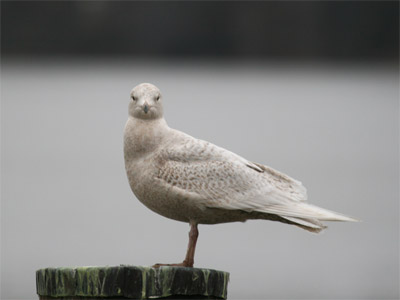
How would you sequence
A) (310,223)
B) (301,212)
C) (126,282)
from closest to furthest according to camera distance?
(126,282)
(301,212)
(310,223)

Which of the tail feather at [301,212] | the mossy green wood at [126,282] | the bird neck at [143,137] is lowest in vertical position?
the mossy green wood at [126,282]

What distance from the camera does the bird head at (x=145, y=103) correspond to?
17.7 ft

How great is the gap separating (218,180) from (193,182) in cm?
19

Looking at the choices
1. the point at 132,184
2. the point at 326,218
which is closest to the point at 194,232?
the point at 132,184

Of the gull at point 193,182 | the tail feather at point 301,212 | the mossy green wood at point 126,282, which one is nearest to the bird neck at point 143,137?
the gull at point 193,182

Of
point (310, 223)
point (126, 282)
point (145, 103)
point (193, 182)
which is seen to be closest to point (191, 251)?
point (193, 182)

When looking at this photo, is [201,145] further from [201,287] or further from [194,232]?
[201,287]

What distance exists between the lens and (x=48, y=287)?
476 centimetres

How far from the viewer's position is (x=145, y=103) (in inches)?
212

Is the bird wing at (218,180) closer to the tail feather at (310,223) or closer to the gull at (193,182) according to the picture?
the gull at (193,182)

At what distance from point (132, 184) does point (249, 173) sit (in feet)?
2.92

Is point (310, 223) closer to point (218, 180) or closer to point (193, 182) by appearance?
point (218, 180)

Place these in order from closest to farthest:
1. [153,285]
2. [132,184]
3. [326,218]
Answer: [153,285], [326,218], [132,184]

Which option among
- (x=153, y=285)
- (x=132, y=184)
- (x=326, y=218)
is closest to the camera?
(x=153, y=285)
